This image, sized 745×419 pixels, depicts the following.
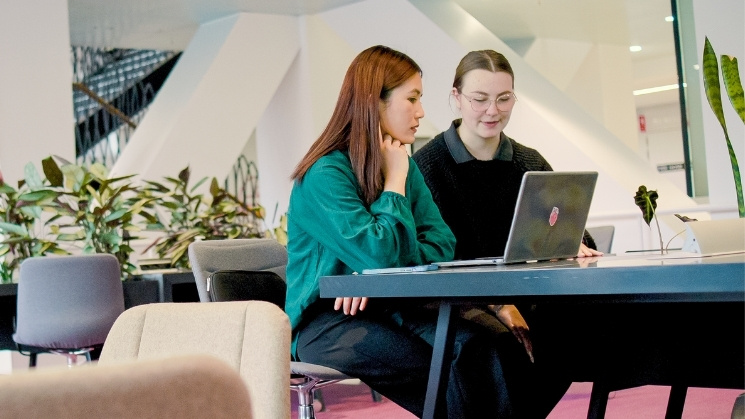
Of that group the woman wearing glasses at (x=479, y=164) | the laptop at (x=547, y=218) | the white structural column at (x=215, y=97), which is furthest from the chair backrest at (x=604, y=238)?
the white structural column at (x=215, y=97)

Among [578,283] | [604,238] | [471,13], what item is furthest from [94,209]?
[471,13]

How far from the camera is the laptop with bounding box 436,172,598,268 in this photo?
1.95m

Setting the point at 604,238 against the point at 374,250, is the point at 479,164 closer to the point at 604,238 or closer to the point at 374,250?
the point at 374,250

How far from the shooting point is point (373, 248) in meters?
2.09

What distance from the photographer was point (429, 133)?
9375mm

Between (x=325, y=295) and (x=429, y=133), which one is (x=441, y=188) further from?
(x=429, y=133)

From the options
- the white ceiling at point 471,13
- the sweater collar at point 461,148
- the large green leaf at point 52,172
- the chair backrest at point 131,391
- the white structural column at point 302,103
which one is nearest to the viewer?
the chair backrest at point 131,391

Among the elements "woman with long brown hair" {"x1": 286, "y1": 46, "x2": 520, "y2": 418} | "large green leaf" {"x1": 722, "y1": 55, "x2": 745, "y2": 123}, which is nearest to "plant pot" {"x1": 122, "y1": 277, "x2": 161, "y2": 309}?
"woman with long brown hair" {"x1": 286, "y1": 46, "x2": 520, "y2": 418}

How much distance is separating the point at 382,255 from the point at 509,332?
352 mm

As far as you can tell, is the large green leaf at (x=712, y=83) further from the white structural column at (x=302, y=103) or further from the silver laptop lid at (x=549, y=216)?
the white structural column at (x=302, y=103)

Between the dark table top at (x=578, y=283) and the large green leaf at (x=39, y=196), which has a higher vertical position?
the large green leaf at (x=39, y=196)

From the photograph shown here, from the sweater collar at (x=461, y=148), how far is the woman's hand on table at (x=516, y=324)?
2.20 feet

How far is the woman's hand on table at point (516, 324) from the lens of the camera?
7.26ft

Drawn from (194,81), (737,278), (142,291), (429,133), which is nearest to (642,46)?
(429,133)
